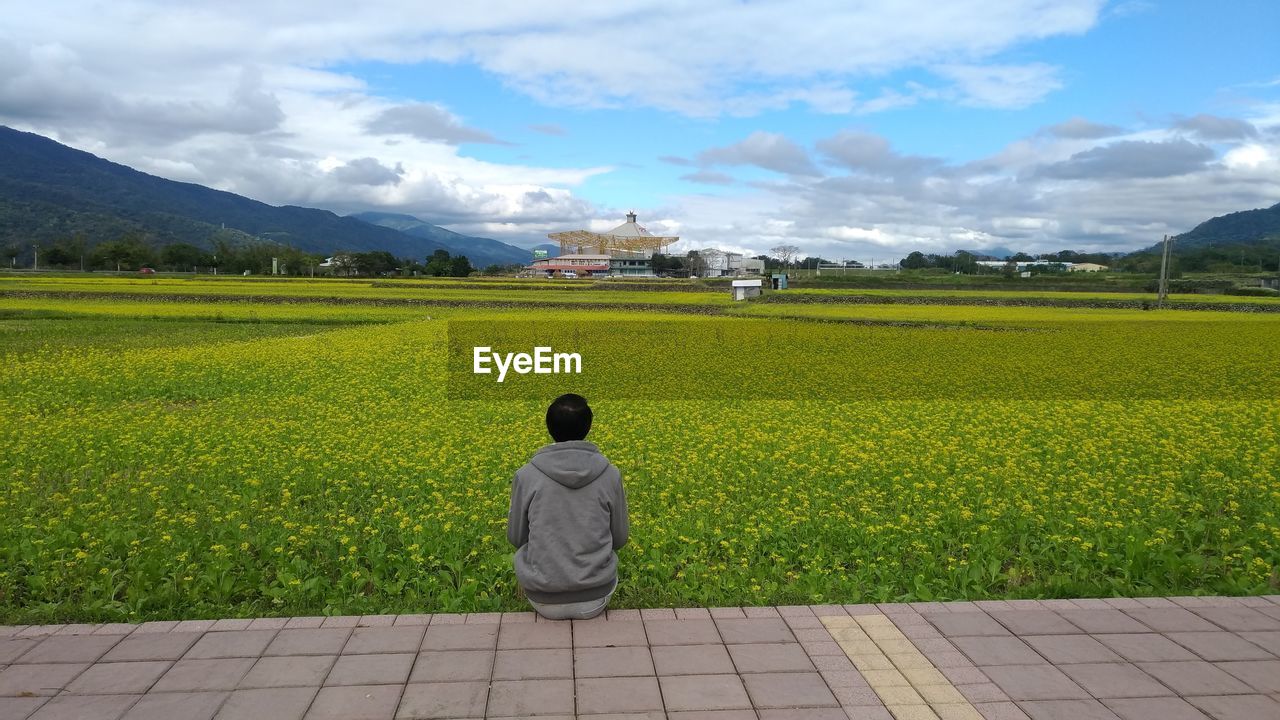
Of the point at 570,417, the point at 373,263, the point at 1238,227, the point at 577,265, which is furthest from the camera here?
the point at 1238,227

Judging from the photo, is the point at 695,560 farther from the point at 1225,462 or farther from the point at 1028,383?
the point at 1028,383

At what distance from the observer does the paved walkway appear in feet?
11.8

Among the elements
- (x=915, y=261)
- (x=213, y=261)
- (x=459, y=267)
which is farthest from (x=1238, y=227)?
(x=213, y=261)

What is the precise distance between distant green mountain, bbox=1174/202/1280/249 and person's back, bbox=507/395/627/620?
184561 millimetres

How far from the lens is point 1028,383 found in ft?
47.2

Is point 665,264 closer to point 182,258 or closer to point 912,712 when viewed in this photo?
point 182,258

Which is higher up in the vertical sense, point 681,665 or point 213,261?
point 213,261

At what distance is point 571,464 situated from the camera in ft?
14.0

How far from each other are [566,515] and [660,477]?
3413mm

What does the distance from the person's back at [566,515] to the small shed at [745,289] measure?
1524 inches

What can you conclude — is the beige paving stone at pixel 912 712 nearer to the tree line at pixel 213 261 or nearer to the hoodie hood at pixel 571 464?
the hoodie hood at pixel 571 464

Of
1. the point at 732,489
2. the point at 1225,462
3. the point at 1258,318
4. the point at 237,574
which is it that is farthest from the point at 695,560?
the point at 1258,318

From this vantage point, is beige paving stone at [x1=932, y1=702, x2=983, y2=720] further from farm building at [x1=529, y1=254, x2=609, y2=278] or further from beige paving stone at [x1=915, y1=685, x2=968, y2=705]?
farm building at [x1=529, y1=254, x2=609, y2=278]

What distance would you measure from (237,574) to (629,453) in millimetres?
4289
